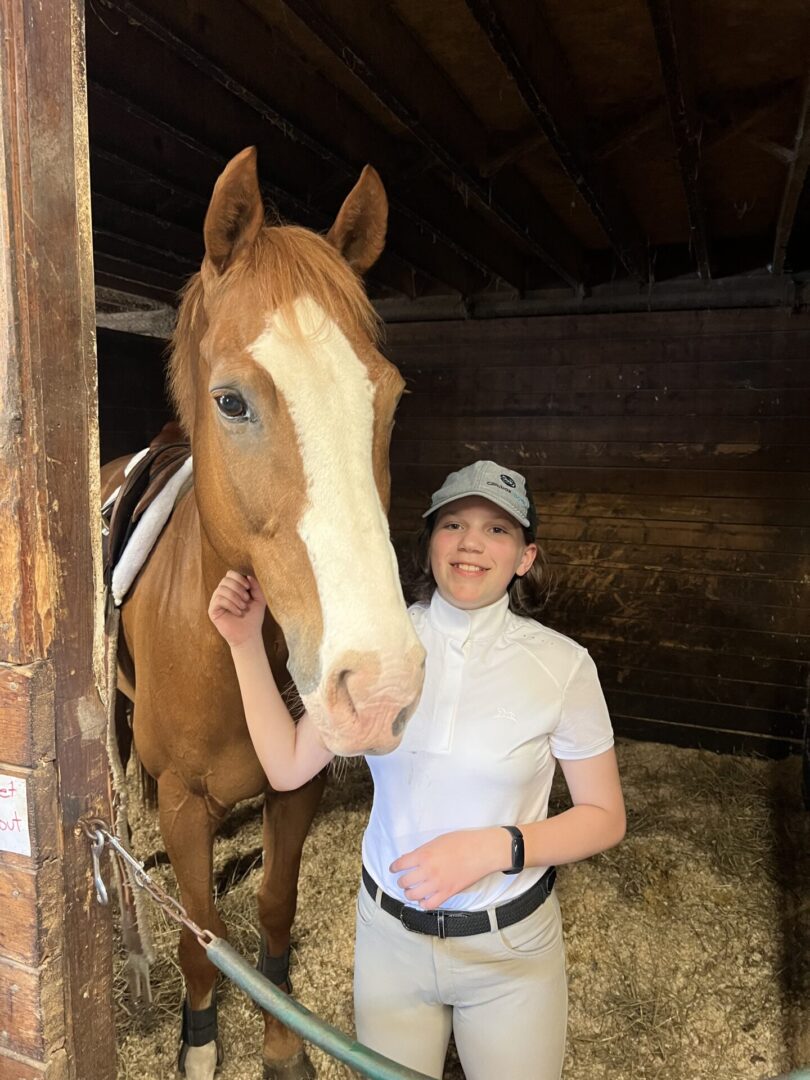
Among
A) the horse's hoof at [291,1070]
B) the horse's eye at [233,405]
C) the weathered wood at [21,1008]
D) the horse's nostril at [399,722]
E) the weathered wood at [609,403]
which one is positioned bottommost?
the horse's hoof at [291,1070]

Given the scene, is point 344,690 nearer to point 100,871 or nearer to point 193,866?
point 100,871

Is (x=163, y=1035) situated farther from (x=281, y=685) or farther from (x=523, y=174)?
(x=523, y=174)

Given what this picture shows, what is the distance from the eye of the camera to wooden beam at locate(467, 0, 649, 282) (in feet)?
5.38

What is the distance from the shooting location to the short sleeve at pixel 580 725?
122 centimetres

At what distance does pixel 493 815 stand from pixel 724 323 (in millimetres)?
3421

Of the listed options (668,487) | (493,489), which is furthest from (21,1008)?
(668,487)

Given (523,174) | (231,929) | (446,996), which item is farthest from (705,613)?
(446,996)

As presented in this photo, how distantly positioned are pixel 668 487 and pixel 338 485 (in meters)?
3.33

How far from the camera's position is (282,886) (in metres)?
1.89

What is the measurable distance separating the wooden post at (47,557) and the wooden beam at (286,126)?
→ 3.26ft

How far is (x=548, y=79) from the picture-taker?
1933 millimetres

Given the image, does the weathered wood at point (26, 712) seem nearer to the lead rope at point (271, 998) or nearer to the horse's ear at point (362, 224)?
the lead rope at point (271, 998)

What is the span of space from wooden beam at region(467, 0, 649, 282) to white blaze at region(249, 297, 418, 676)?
949 millimetres

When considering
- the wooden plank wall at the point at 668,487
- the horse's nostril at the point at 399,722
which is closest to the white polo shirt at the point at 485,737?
the horse's nostril at the point at 399,722
